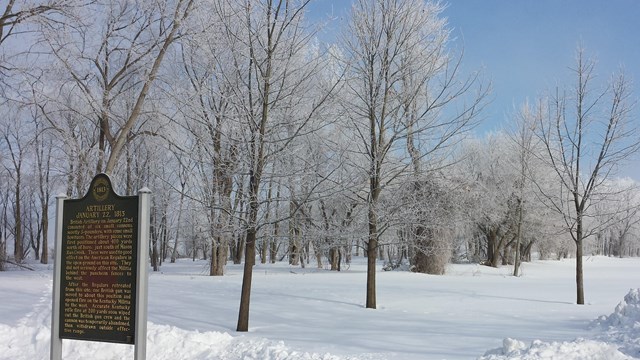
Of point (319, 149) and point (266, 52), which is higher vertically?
point (266, 52)

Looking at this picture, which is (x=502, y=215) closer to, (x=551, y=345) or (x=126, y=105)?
(x=126, y=105)

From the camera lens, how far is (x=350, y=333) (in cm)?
967

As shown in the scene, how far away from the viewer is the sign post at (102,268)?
600cm

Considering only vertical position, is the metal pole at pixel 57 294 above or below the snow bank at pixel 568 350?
above

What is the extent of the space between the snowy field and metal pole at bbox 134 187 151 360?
5.11 ft

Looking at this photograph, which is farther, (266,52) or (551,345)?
(266,52)

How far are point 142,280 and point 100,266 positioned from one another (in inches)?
24.9

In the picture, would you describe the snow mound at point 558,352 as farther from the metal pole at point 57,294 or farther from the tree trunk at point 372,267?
the tree trunk at point 372,267

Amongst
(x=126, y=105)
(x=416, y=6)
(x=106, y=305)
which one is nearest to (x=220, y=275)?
(x=126, y=105)

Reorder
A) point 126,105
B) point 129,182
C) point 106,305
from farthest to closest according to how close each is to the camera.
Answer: point 129,182, point 126,105, point 106,305

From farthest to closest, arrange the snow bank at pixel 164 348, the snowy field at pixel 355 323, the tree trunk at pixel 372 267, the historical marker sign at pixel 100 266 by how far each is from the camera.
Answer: the tree trunk at pixel 372 267 < the snowy field at pixel 355 323 < the snow bank at pixel 164 348 < the historical marker sign at pixel 100 266

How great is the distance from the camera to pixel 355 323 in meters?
10.9

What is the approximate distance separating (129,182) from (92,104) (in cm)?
1112

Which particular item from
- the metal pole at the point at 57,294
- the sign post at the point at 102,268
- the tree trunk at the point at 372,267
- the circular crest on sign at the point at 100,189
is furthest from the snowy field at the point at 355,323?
the circular crest on sign at the point at 100,189
